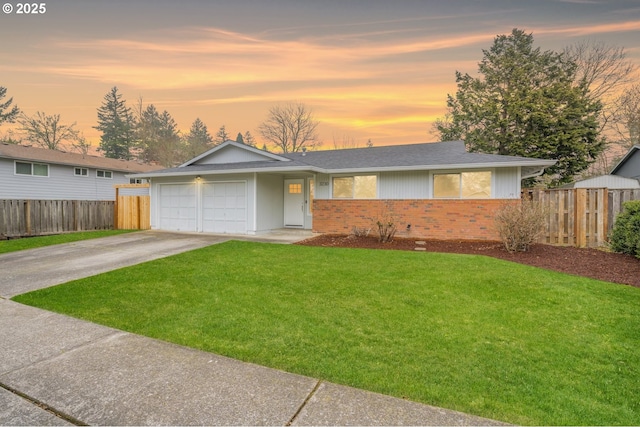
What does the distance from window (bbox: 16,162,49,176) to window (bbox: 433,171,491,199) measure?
21.8 meters

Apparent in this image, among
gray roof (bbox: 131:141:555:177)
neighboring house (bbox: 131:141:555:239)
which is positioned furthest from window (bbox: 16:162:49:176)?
gray roof (bbox: 131:141:555:177)

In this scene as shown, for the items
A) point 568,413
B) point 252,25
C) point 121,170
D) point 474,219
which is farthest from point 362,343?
point 121,170

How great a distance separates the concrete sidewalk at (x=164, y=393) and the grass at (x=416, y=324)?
7.8 inches

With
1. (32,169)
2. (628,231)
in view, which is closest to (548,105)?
(628,231)

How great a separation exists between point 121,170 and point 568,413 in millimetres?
26451

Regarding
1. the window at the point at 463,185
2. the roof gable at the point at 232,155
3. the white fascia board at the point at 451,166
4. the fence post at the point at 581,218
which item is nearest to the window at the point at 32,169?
the roof gable at the point at 232,155

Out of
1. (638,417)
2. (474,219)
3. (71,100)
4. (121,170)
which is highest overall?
(71,100)

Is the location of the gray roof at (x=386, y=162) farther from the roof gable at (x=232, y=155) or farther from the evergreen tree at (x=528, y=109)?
the evergreen tree at (x=528, y=109)

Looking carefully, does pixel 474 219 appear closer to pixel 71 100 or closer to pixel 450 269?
pixel 450 269

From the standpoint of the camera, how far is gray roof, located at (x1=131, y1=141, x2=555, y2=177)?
10.7 m

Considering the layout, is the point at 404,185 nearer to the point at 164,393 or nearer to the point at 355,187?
the point at 355,187

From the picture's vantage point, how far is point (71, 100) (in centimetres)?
1798

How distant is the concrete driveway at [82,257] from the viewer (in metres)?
6.13

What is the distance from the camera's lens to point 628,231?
7.88 m
